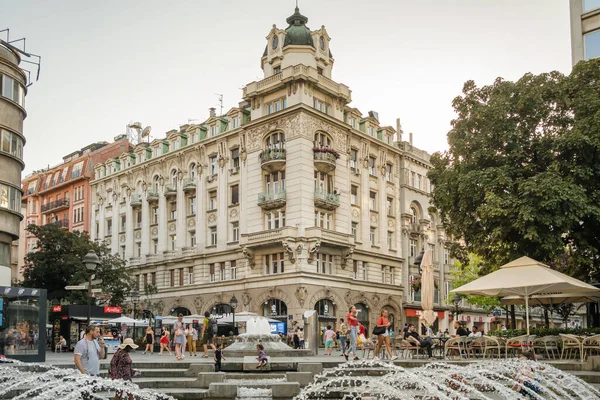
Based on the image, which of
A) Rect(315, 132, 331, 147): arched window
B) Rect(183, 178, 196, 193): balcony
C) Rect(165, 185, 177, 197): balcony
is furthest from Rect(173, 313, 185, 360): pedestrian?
Rect(165, 185, 177, 197): balcony

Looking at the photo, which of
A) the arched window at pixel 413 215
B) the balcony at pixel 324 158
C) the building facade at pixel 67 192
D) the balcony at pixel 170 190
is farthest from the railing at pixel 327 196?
the building facade at pixel 67 192

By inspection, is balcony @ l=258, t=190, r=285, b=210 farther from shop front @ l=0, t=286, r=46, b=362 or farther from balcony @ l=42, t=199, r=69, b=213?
balcony @ l=42, t=199, r=69, b=213

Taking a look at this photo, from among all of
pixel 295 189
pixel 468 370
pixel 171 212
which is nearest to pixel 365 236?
pixel 295 189

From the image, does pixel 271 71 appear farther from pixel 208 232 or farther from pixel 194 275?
pixel 194 275

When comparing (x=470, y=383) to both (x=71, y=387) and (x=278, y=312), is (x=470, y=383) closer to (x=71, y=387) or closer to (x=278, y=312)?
(x=71, y=387)

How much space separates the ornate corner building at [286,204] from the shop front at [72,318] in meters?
12.4

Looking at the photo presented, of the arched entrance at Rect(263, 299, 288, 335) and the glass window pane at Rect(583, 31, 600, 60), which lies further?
the arched entrance at Rect(263, 299, 288, 335)

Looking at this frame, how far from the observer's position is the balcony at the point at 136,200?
60.6 metres

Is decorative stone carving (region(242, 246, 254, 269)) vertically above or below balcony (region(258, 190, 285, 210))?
below

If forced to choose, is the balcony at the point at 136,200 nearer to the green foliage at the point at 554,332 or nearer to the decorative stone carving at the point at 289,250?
the decorative stone carving at the point at 289,250

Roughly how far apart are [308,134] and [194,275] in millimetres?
15389

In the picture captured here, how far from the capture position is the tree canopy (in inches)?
945

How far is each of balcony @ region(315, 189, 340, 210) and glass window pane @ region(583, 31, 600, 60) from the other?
20864mm

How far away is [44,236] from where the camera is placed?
4741 cm
